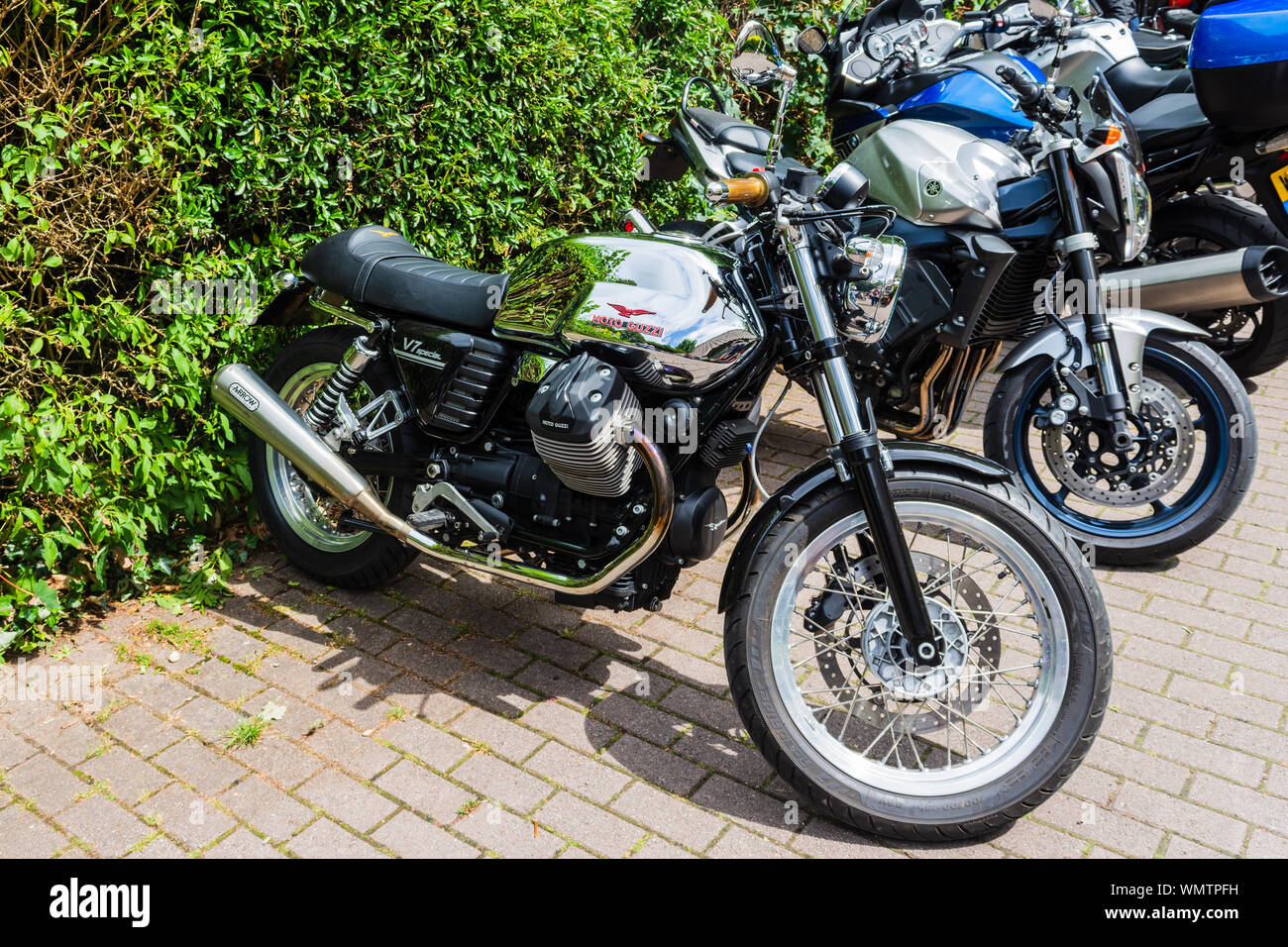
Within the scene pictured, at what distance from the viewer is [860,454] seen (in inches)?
104

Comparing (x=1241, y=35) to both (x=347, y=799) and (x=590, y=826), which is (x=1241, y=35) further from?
(x=347, y=799)

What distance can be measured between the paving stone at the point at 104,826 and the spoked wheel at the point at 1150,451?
3.35 meters

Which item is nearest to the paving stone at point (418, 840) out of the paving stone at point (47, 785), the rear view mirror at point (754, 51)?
the paving stone at point (47, 785)

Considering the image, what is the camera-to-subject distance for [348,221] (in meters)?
4.07

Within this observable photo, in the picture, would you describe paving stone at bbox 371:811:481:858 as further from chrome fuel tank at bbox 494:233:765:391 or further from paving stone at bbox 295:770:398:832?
chrome fuel tank at bbox 494:233:765:391

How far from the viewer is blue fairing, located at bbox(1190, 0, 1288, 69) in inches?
161

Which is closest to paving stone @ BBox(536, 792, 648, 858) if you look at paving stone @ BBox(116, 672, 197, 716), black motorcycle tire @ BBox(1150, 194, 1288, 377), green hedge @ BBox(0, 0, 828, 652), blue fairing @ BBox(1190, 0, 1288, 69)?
paving stone @ BBox(116, 672, 197, 716)

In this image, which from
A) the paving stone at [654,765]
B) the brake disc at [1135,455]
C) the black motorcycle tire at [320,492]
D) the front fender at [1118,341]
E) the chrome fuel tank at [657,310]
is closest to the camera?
the chrome fuel tank at [657,310]

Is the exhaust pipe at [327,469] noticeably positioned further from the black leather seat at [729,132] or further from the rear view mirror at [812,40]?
the rear view mirror at [812,40]

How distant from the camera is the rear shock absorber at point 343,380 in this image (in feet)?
11.3

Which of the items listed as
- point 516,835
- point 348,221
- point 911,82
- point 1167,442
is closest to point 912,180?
point 911,82

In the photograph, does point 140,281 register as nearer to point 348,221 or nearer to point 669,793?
point 348,221

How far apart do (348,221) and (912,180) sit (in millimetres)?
2178

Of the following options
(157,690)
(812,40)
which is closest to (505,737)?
(157,690)
